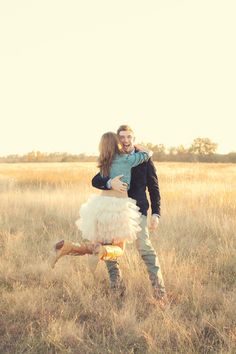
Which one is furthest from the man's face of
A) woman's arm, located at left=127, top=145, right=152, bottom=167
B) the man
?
woman's arm, located at left=127, top=145, right=152, bottom=167

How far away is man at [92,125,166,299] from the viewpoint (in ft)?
15.8

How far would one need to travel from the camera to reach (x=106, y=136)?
477 centimetres

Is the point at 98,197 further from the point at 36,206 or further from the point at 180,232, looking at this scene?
the point at 36,206

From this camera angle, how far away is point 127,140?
4.83 m

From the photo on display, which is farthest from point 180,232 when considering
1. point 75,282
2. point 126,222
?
point 126,222

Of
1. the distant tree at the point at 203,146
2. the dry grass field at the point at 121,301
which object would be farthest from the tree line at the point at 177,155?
the dry grass field at the point at 121,301

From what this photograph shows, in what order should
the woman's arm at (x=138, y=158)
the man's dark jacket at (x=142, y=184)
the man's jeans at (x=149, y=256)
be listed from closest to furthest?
the woman's arm at (x=138, y=158) < the man's jeans at (x=149, y=256) < the man's dark jacket at (x=142, y=184)

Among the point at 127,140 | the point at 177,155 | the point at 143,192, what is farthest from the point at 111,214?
the point at 177,155

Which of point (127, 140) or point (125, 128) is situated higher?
point (125, 128)

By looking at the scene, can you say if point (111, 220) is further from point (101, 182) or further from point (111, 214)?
point (101, 182)

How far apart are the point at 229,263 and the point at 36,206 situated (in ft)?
19.8

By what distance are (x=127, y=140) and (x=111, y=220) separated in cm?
77

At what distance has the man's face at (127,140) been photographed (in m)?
4.80

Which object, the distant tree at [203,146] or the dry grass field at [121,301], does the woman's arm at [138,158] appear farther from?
the distant tree at [203,146]
